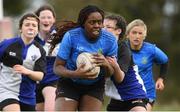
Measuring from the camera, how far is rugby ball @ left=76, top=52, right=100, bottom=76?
9.23 meters

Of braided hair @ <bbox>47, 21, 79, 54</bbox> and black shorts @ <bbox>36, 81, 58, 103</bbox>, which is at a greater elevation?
braided hair @ <bbox>47, 21, 79, 54</bbox>

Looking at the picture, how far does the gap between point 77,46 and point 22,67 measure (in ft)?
4.04

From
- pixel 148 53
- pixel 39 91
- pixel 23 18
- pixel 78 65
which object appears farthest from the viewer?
pixel 39 91

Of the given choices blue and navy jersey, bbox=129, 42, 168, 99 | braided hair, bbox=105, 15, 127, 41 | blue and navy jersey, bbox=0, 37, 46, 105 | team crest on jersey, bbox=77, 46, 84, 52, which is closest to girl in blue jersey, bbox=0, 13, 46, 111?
blue and navy jersey, bbox=0, 37, 46, 105

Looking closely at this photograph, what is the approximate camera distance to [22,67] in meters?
10.4

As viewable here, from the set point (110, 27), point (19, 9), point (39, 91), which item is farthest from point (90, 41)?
point (19, 9)

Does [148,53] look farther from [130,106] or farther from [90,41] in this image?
[90,41]

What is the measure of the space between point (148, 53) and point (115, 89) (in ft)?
4.12

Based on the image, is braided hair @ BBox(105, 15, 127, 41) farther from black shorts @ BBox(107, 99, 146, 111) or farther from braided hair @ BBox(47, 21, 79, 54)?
black shorts @ BBox(107, 99, 146, 111)

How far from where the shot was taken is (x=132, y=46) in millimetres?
11383

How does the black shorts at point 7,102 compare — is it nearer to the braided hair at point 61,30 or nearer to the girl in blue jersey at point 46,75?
the braided hair at point 61,30

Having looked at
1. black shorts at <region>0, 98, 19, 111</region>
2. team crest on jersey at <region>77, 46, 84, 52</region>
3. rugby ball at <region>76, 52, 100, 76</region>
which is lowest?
black shorts at <region>0, 98, 19, 111</region>

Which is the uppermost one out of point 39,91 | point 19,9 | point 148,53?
point 148,53

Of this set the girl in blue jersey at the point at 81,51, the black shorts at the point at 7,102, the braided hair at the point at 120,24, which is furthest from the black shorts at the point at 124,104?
the black shorts at the point at 7,102
